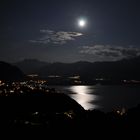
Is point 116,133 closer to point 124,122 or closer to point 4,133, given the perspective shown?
point 124,122

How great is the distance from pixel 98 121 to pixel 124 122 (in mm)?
4218

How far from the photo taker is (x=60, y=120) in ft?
114

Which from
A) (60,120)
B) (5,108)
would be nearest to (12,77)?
(5,108)

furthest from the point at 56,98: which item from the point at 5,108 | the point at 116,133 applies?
the point at 116,133

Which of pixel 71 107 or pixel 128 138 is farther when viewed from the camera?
pixel 71 107

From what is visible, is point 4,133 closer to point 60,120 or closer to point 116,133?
point 60,120

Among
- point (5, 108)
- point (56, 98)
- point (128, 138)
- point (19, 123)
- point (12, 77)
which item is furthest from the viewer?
point (12, 77)

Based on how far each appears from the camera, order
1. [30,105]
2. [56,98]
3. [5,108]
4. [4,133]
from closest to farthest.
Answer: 1. [4,133]
2. [5,108]
3. [30,105]
4. [56,98]

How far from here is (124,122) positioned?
3653 cm

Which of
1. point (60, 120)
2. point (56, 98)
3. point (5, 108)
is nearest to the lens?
point (60, 120)

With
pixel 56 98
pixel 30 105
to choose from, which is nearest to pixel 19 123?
pixel 30 105

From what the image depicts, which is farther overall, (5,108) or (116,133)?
(5,108)

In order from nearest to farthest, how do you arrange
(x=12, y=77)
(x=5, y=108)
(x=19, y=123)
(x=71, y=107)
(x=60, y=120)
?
1. (x=19, y=123)
2. (x=60, y=120)
3. (x=5, y=108)
4. (x=71, y=107)
5. (x=12, y=77)

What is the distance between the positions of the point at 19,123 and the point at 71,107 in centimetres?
2939
